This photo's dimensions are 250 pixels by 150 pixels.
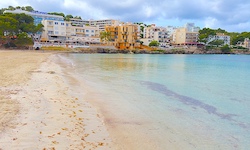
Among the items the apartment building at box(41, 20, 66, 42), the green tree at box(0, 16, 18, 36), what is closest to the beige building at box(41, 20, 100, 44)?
the apartment building at box(41, 20, 66, 42)

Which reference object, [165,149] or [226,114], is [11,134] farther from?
[226,114]

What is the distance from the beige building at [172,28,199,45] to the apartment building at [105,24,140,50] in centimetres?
3047

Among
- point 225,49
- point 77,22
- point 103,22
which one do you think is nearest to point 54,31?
point 77,22

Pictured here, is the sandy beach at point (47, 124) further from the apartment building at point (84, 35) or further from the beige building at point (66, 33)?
the apartment building at point (84, 35)

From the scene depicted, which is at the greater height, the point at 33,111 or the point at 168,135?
the point at 33,111

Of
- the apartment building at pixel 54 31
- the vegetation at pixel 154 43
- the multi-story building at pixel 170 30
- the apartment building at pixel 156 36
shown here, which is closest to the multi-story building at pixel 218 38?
the apartment building at pixel 156 36

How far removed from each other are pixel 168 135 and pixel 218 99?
6702mm

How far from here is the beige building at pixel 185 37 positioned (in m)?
118

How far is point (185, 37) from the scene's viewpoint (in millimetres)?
117875

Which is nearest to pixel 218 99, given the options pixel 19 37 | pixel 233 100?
pixel 233 100

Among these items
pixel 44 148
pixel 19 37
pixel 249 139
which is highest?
pixel 19 37

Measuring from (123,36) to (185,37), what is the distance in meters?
37.7

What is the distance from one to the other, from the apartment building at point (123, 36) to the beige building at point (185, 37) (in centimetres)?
3047

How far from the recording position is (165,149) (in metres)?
5.33
